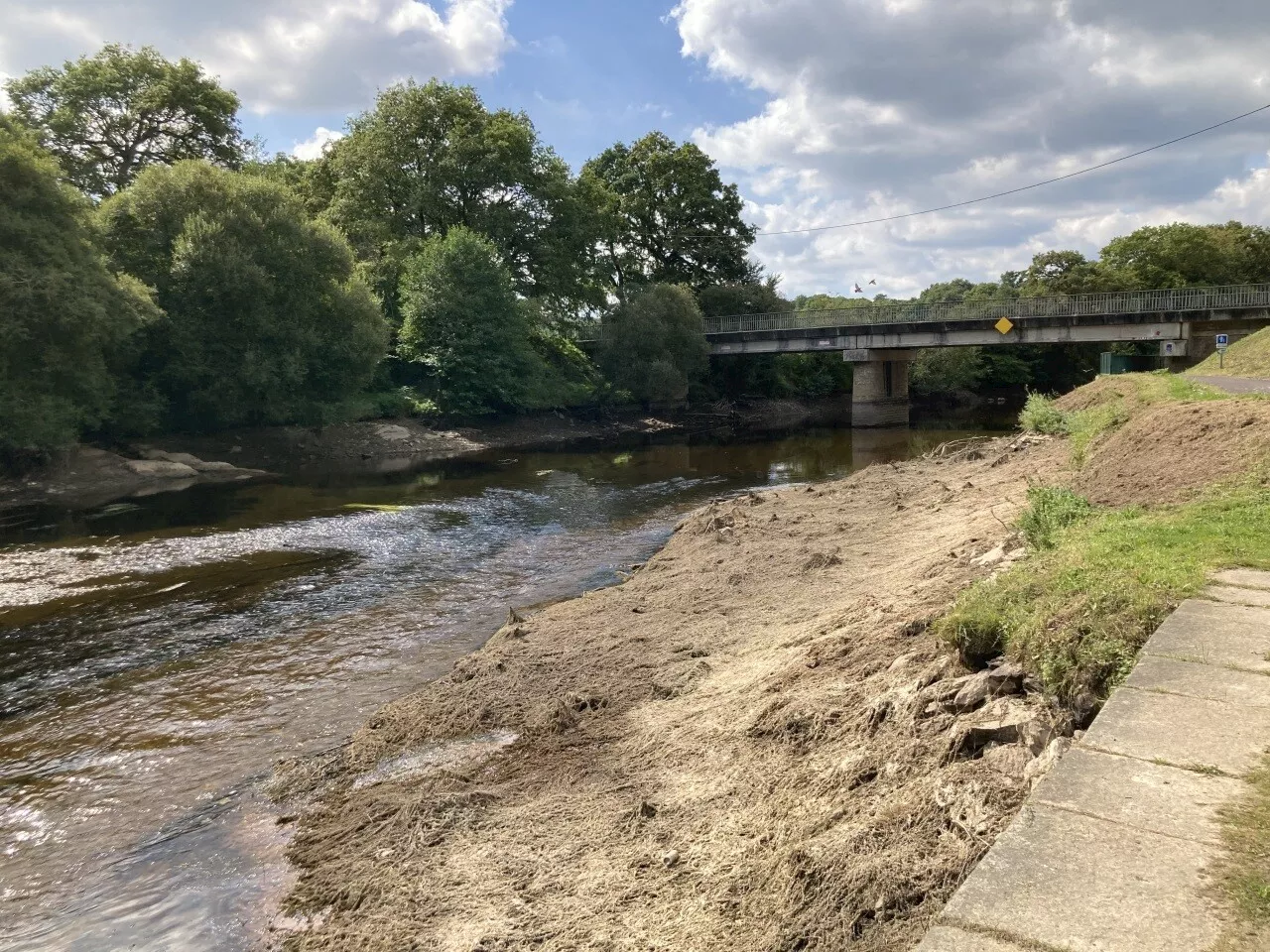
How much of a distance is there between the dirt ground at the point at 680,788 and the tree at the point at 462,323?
123ft

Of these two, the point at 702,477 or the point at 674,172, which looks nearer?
the point at 702,477

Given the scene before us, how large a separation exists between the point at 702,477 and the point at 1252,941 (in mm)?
28209

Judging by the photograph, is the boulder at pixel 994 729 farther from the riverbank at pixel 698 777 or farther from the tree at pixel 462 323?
the tree at pixel 462 323

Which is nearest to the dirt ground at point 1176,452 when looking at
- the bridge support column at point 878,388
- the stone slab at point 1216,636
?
the stone slab at point 1216,636

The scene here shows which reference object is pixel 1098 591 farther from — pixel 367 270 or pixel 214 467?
pixel 367 270

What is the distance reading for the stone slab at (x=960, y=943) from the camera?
9.61ft

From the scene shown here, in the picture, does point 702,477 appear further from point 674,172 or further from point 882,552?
point 674,172

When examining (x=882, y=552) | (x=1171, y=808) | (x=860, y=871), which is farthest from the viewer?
(x=882, y=552)

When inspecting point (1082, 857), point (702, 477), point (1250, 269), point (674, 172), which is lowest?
point (702, 477)

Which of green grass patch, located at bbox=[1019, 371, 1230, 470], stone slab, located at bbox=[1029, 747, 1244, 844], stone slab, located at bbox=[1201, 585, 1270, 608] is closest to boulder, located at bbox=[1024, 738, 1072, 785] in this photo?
stone slab, located at bbox=[1029, 747, 1244, 844]

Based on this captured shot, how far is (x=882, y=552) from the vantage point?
13.9 metres

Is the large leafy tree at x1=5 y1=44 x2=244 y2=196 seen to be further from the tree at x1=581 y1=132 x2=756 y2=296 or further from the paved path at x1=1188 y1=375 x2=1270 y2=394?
the paved path at x1=1188 y1=375 x2=1270 y2=394

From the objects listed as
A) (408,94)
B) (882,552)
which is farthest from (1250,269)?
(882,552)

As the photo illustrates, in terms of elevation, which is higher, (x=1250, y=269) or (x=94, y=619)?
(x=1250, y=269)
